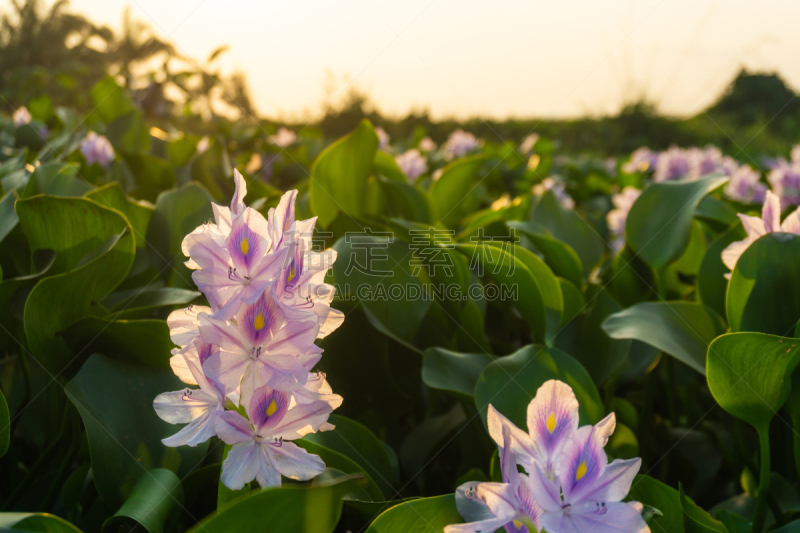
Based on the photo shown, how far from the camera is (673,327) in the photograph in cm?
117

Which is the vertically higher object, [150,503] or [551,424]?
[551,424]

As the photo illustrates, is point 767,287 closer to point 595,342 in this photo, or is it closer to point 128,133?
point 595,342

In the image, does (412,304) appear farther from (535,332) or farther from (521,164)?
(521,164)

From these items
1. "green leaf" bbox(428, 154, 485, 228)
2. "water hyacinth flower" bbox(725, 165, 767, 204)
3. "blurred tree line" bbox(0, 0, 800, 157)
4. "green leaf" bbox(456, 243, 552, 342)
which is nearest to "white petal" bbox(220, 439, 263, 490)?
"green leaf" bbox(456, 243, 552, 342)

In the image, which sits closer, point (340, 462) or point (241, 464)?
point (241, 464)

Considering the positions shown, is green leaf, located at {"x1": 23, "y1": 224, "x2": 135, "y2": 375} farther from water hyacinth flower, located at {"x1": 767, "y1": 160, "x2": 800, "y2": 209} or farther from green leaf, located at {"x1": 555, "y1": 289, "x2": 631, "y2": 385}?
water hyacinth flower, located at {"x1": 767, "y1": 160, "x2": 800, "y2": 209}

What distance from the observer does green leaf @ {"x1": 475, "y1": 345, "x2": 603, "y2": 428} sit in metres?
0.95

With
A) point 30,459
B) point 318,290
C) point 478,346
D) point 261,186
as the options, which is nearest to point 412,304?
point 478,346

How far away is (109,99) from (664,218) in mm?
2565

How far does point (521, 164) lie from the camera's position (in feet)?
14.3

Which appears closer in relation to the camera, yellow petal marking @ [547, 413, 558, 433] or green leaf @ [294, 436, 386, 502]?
yellow petal marking @ [547, 413, 558, 433]

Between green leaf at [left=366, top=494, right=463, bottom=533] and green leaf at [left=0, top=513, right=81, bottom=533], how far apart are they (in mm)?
325

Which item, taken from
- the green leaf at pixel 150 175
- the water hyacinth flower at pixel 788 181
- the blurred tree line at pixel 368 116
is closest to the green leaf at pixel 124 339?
the green leaf at pixel 150 175

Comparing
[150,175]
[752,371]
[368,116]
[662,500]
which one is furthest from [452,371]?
[368,116]
